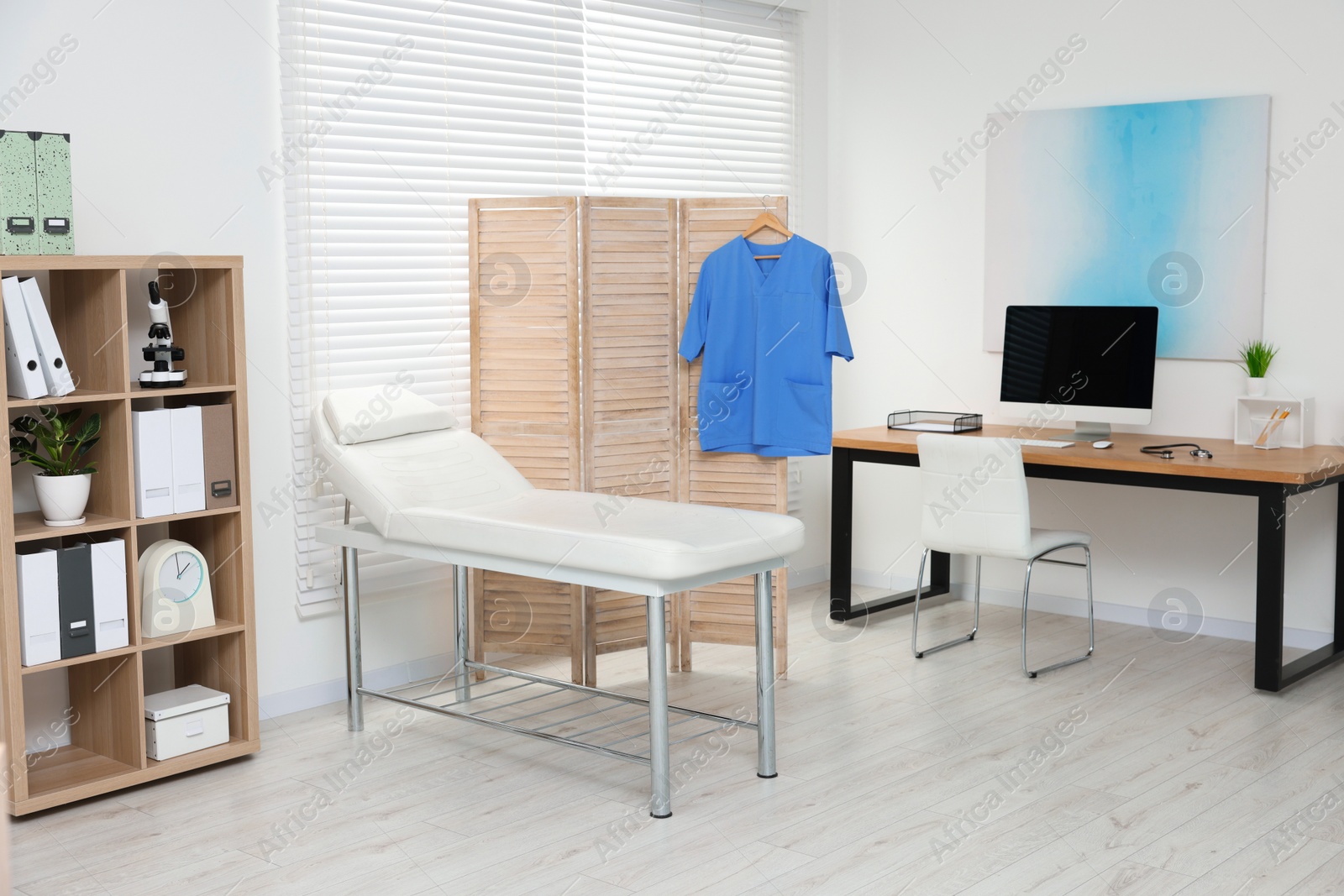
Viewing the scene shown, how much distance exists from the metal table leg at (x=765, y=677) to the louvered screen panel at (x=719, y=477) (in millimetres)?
917

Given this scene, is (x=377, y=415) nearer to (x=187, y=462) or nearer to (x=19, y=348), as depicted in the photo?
(x=187, y=462)

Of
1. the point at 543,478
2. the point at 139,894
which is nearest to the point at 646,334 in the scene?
the point at 543,478

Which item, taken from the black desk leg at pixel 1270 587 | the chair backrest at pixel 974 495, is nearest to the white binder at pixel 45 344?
the chair backrest at pixel 974 495

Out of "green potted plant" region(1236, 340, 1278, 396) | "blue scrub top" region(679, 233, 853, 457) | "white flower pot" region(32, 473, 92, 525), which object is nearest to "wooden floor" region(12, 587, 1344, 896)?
"white flower pot" region(32, 473, 92, 525)

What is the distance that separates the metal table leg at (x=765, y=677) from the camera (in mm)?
3199

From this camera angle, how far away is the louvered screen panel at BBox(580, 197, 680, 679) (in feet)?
13.1

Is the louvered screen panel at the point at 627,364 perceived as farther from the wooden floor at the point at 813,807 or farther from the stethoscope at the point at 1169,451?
the stethoscope at the point at 1169,451

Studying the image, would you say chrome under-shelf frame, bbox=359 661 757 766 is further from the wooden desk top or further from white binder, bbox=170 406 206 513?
the wooden desk top

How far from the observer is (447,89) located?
416 cm

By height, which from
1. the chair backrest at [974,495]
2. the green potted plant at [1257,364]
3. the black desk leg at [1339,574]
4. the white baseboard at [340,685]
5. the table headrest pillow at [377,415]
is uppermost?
the green potted plant at [1257,364]

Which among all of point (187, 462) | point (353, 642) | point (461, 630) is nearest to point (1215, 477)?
point (461, 630)

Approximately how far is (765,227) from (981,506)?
1155 millimetres

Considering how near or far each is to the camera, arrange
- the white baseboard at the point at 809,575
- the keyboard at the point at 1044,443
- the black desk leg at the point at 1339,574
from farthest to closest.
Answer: the white baseboard at the point at 809,575 → the keyboard at the point at 1044,443 → the black desk leg at the point at 1339,574

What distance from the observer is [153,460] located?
10.5 feet
